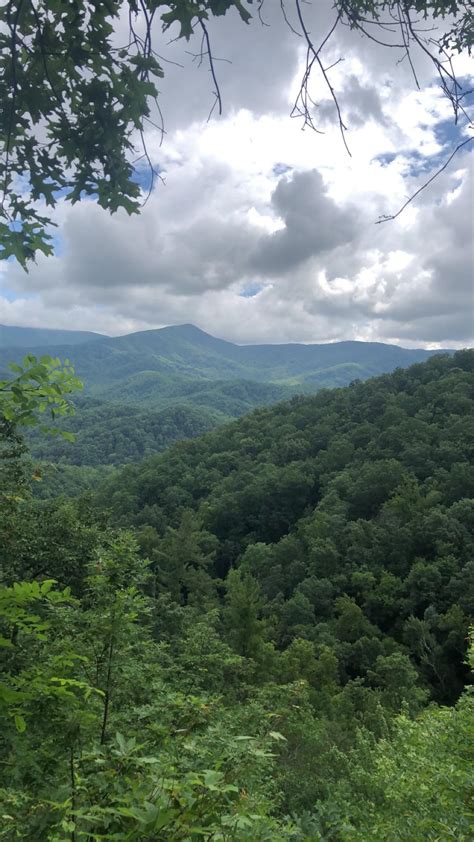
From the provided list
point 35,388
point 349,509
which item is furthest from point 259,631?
point 349,509

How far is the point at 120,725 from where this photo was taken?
3.76 m

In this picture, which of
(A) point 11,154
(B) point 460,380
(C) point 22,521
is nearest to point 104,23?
(A) point 11,154

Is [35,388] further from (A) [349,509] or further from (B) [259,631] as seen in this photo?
(A) [349,509]

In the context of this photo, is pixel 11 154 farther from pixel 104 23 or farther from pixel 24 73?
pixel 104 23

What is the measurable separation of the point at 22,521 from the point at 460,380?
6692 cm

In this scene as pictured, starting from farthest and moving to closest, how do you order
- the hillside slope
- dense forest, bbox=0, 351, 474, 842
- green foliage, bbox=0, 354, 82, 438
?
1. the hillside slope
2. green foliage, bbox=0, 354, 82, 438
3. dense forest, bbox=0, 351, 474, 842

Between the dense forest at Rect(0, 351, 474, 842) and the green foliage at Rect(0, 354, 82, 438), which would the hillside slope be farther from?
the green foliage at Rect(0, 354, 82, 438)

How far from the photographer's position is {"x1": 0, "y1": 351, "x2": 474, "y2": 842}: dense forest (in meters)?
2.10

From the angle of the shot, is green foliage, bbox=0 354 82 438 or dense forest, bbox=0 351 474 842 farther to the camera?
green foliage, bbox=0 354 82 438

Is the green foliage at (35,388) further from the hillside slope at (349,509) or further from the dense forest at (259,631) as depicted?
the hillside slope at (349,509)

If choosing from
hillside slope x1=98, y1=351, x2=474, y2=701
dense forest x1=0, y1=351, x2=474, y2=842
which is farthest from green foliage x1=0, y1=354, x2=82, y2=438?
hillside slope x1=98, y1=351, x2=474, y2=701

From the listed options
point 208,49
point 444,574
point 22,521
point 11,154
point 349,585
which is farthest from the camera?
point 349,585

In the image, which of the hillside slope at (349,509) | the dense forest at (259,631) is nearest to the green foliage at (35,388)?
the dense forest at (259,631)

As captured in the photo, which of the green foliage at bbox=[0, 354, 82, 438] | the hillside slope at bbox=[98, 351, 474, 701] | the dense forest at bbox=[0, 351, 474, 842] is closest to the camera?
the dense forest at bbox=[0, 351, 474, 842]
